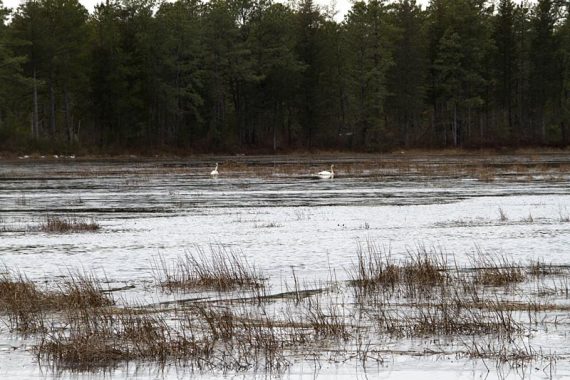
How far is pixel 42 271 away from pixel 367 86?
288 ft

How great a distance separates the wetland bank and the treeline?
64657 millimetres

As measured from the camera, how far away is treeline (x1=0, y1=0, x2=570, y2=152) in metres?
96.6

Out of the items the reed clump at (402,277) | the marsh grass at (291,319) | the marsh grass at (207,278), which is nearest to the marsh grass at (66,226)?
the marsh grass at (207,278)

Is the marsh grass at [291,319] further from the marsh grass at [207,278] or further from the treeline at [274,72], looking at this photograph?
the treeline at [274,72]

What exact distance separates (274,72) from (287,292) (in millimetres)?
89170

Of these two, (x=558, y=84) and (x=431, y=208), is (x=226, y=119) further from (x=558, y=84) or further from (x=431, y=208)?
(x=431, y=208)

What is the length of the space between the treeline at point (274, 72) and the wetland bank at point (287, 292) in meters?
64.7

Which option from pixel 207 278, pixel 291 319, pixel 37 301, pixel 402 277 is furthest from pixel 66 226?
pixel 291 319

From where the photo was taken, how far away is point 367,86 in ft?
342

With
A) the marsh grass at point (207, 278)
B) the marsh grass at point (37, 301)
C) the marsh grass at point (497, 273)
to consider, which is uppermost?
the marsh grass at point (37, 301)

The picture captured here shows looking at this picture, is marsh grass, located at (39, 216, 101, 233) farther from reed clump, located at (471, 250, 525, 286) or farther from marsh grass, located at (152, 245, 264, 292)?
reed clump, located at (471, 250, 525, 286)

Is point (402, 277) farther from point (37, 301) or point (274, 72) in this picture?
point (274, 72)

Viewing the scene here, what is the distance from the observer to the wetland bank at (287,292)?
1088 centimetres

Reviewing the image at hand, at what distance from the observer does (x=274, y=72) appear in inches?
4067
